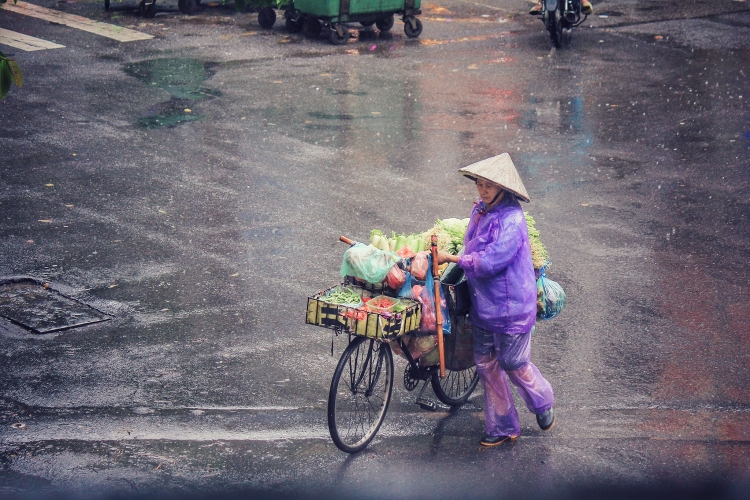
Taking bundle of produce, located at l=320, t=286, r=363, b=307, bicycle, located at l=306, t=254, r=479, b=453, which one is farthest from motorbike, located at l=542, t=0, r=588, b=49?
bundle of produce, located at l=320, t=286, r=363, b=307

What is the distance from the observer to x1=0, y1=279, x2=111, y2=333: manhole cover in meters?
6.89

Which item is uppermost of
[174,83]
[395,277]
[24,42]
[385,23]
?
[385,23]

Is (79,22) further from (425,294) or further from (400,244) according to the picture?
(425,294)

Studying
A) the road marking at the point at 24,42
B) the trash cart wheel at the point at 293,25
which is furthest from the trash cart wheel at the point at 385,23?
the road marking at the point at 24,42

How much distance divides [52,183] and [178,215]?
68.1 inches

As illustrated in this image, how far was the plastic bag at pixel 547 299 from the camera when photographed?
5602mm

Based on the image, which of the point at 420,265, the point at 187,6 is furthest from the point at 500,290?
the point at 187,6

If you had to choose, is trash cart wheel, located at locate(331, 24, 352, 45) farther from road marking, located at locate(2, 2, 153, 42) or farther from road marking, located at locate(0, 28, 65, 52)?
road marking, located at locate(0, 28, 65, 52)

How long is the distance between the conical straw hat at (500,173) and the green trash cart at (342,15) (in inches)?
465

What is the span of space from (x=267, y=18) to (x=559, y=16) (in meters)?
5.60

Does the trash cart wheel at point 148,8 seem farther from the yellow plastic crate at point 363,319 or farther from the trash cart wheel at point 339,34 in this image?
the yellow plastic crate at point 363,319

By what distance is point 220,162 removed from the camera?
10516 mm

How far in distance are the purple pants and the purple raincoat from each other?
0.17 metres

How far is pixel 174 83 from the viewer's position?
Answer: 13.8 meters
